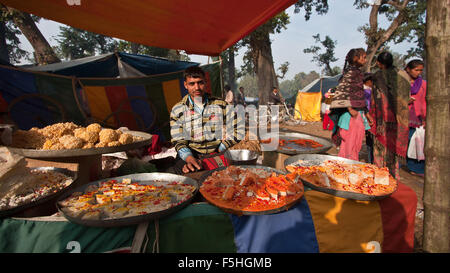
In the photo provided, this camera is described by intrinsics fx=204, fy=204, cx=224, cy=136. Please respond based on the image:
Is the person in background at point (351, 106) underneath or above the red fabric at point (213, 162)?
above

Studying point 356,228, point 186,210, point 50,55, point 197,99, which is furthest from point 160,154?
point 50,55

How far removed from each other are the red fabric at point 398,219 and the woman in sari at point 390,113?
2.43 meters

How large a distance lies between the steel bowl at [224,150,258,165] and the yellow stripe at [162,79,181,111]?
420 centimetres

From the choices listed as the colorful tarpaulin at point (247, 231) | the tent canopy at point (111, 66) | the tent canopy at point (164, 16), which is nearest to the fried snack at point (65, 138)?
the colorful tarpaulin at point (247, 231)

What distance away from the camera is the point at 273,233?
1425 millimetres

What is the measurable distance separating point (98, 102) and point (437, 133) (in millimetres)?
6109

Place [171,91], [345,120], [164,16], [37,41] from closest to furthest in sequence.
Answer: [345,120], [164,16], [171,91], [37,41]

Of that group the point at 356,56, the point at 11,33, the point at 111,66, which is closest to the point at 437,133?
the point at 356,56

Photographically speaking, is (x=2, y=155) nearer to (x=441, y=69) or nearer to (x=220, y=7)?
(x=220, y=7)

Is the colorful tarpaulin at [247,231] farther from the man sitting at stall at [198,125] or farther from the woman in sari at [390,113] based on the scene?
the woman in sari at [390,113]

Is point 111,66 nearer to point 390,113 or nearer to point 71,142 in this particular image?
point 71,142

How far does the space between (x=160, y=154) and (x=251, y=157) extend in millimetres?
3115

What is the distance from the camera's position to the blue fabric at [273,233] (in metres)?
1.42

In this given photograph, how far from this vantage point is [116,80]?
5.30 meters
